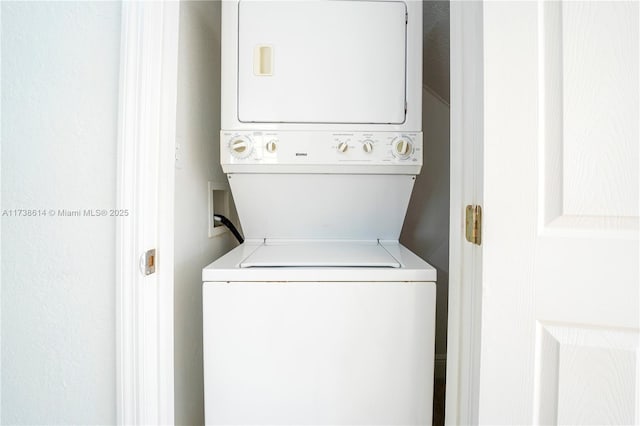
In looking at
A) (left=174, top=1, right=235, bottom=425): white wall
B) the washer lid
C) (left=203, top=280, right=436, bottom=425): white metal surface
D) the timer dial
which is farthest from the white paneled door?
(left=174, top=1, right=235, bottom=425): white wall

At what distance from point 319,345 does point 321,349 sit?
0.02 metres

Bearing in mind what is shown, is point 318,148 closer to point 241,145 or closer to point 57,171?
point 241,145

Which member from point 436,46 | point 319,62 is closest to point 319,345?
point 319,62

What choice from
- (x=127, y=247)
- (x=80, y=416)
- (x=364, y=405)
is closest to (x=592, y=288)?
(x=364, y=405)

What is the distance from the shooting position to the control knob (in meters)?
1.26

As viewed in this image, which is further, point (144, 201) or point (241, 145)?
point (241, 145)

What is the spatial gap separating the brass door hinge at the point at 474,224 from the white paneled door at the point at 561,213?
0.02 metres

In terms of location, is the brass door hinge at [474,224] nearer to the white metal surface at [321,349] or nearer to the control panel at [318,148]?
the white metal surface at [321,349]

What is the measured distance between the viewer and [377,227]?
A: 5.02 ft

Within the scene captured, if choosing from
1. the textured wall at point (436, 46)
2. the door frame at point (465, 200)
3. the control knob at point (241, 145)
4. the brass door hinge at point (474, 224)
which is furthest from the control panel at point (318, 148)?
the textured wall at point (436, 46)

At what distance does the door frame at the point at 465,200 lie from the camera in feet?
2.67

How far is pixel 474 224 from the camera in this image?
0.82 m

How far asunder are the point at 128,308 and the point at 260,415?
0.59 metres

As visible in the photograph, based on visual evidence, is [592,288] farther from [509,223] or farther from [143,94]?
[143,94]
